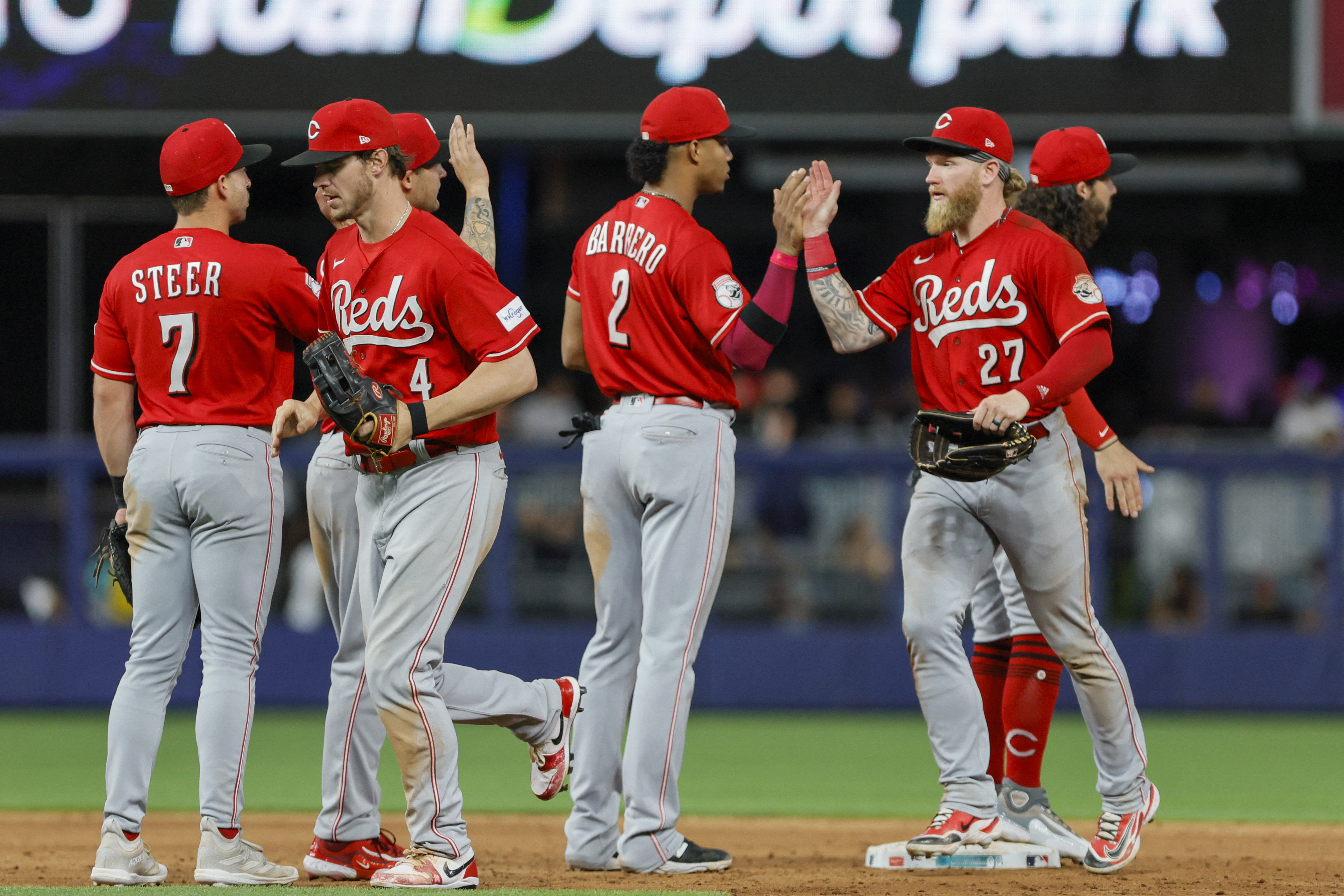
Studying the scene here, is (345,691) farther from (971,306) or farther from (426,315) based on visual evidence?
(971,306)

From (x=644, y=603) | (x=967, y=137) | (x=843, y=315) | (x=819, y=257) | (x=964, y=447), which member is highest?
(x=967, y=137)

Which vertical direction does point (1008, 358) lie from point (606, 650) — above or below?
above

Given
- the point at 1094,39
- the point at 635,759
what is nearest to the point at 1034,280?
the point at 635,759

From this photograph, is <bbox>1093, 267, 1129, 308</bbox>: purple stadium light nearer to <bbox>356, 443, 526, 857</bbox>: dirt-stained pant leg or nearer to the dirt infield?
the dirt infield

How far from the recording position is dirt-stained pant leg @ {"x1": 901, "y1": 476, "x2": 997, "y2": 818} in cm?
441

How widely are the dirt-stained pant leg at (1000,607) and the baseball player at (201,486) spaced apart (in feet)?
6.98

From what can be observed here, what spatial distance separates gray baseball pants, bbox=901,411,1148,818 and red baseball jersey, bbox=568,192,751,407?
0.70 meters

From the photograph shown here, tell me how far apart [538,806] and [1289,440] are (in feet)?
24.9

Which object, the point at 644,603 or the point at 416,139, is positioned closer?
the point at 644,603

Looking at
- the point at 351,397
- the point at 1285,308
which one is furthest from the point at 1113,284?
the point at 351,397

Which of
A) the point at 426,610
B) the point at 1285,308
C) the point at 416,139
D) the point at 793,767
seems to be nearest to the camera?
the point at 426,610

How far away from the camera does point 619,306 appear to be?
448 centimetres

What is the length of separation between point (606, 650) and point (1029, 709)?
1290 millimetres

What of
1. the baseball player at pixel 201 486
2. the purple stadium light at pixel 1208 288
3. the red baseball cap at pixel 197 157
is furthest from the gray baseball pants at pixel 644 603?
the purple stadium light at pixel 1208 288
